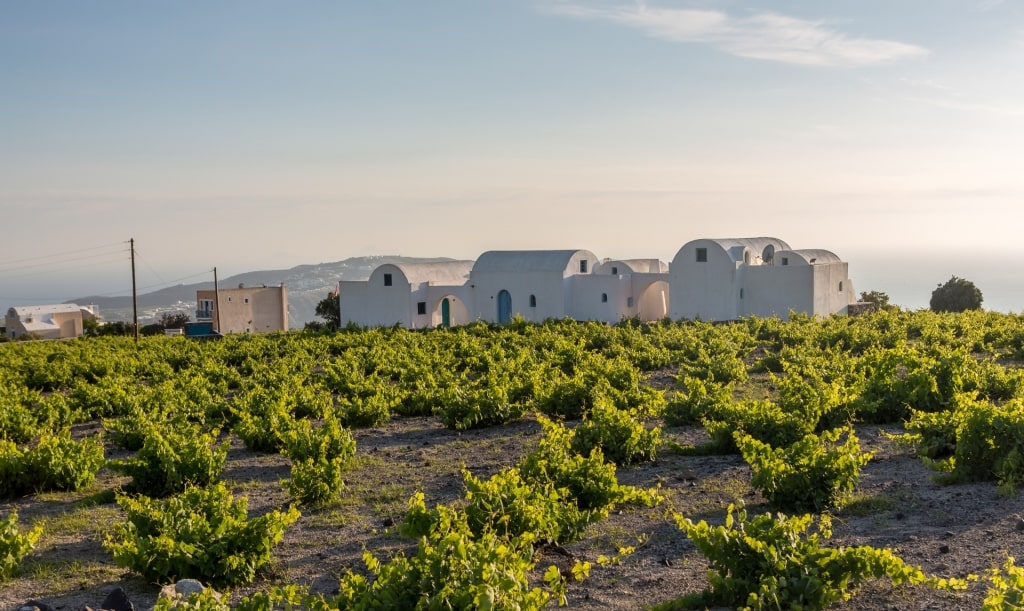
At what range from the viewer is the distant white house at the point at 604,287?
3578 cm

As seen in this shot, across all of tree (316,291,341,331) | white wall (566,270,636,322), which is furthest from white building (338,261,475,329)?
tree (316,291,341,331)

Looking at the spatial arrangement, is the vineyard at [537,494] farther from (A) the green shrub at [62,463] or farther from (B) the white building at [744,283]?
(B) the white building at [744,283]

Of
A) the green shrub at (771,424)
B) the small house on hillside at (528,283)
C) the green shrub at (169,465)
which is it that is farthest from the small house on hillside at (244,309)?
the green shrub at (771,424)

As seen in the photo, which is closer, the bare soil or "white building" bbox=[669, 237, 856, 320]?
the bare soil

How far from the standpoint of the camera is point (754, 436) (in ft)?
30.7

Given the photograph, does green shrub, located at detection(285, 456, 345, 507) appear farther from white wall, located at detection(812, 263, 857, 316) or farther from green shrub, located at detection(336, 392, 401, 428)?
white wall, located at detection(812, 263, 857, 316)

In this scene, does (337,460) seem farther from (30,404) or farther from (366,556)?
(30,404)

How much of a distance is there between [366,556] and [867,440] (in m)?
7.39

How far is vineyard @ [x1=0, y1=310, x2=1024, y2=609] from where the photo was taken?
17.0ft

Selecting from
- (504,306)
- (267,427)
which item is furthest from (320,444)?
(504,306)

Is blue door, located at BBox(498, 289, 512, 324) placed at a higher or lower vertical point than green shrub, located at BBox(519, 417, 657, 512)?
higher

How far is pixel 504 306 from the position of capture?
4134 centimetres

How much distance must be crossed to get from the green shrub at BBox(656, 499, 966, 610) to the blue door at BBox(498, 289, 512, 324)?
35739 mm

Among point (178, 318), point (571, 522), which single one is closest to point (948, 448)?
point (571, 522)
